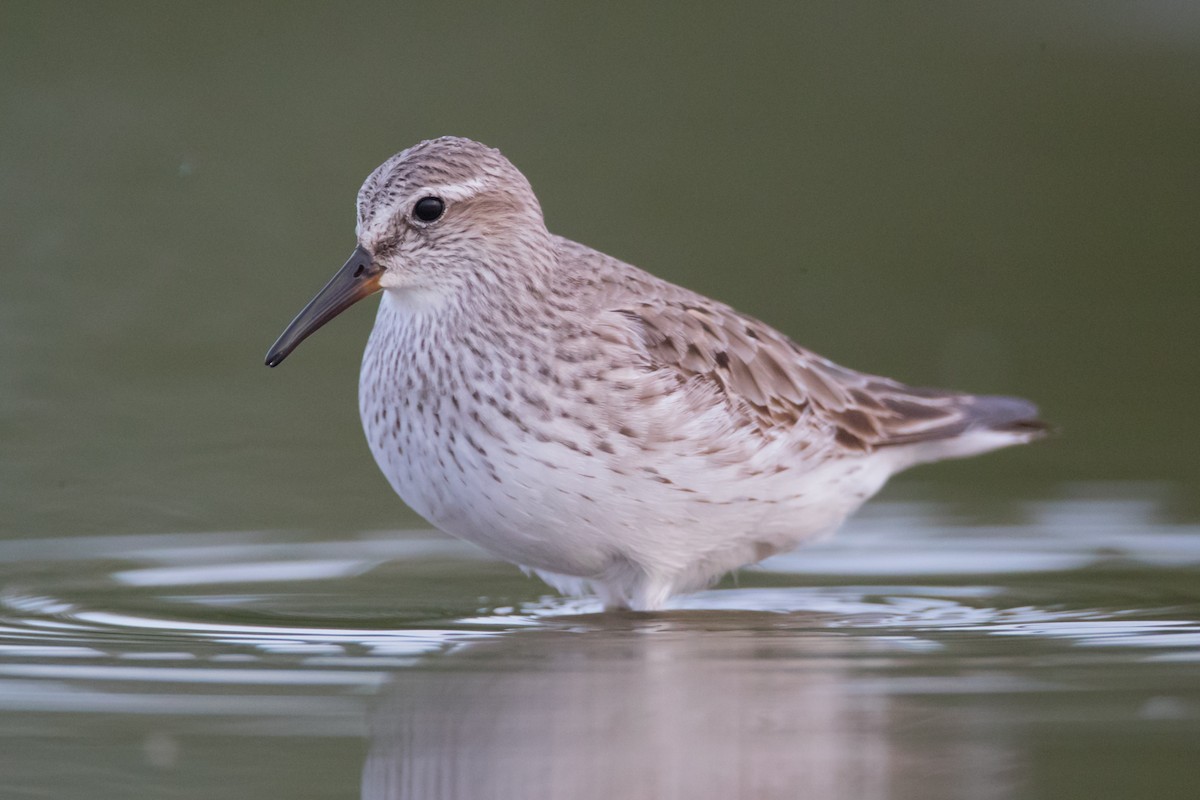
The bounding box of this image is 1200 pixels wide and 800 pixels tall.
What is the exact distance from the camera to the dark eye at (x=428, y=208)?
6.83 meters

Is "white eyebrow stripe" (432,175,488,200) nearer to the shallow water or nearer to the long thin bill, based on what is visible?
the long thin bill

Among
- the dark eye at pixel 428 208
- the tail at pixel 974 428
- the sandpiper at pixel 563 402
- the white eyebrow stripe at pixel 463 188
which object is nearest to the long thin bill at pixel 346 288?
the sandpiper at pixel 563 402

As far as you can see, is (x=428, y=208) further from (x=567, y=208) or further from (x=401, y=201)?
(x=567, y=208)

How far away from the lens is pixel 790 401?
24.2ft

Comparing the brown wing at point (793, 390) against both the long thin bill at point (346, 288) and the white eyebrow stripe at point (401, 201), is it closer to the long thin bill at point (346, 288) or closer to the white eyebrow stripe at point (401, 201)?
the white eyebrow stripe at point (401, 201)

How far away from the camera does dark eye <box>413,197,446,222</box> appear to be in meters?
6.83

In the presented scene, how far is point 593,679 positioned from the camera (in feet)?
17.6

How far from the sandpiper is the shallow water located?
11.1 inches

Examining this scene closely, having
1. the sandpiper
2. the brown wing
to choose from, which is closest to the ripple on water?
the sandpiper


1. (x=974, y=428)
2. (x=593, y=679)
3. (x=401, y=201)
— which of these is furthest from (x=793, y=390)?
(x=593, y=679)

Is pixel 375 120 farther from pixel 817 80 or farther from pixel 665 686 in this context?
pixel 665 686

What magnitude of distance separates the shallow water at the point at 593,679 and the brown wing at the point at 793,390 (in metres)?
0.52

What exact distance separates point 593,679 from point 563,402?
4.45 ft

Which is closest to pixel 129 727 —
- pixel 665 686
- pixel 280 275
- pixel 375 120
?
pixel 665 686
